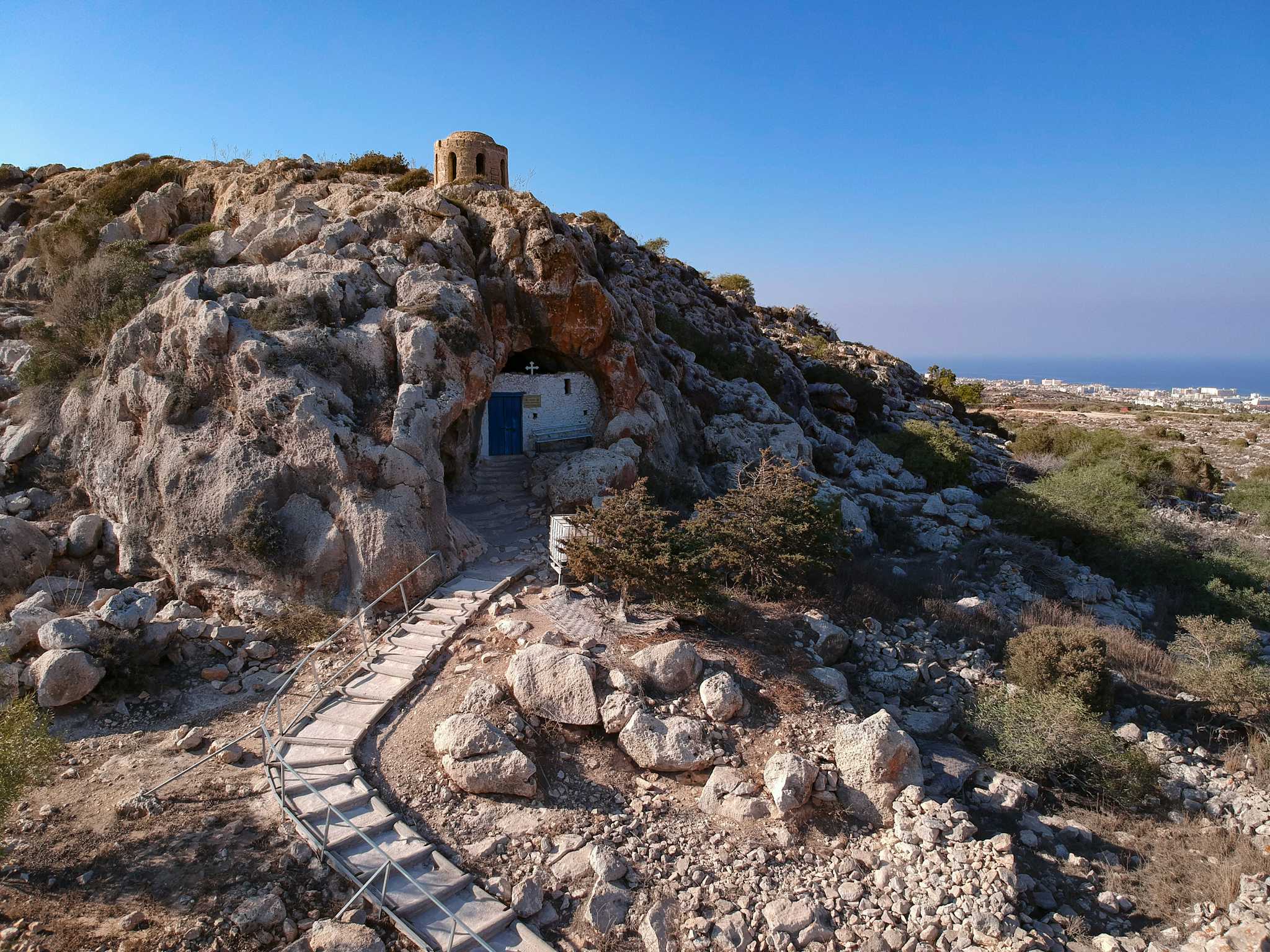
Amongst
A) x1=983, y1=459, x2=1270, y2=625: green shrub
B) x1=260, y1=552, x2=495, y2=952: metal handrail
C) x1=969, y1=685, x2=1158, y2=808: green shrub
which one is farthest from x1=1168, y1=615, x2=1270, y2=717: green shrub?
x1=260, y1=552, x2=495, y2=952: metal handrail

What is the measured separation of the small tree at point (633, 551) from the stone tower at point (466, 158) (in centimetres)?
1266

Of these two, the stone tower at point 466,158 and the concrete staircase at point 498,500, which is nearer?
the concrete staircase at point 498,500

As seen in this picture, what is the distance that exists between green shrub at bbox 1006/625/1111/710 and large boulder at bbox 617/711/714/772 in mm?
6384

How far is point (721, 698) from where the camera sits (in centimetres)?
995

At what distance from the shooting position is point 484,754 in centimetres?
896

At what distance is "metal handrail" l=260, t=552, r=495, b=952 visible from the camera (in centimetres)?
705

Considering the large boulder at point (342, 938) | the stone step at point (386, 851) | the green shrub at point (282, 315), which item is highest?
the green shrub at point (282, 315)

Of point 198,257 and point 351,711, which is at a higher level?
point 198,257

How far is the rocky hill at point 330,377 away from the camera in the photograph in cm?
1304

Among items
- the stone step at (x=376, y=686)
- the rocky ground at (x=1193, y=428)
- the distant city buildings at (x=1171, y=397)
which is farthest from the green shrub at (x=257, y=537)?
the distant city buildings at (x=1171, y=397)

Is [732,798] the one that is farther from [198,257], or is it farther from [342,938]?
[198,257]

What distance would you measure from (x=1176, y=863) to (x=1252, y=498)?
24.3 metres

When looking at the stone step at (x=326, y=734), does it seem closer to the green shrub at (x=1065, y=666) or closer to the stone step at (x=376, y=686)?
the stone step at (x=376, y=686)

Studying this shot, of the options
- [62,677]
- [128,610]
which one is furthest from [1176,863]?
[128,610]
